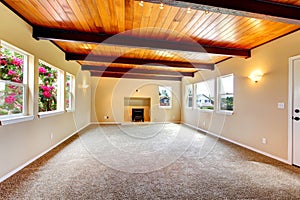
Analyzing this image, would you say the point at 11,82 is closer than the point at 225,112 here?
Yes

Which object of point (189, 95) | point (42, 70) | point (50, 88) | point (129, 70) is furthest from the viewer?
point (189, 95)

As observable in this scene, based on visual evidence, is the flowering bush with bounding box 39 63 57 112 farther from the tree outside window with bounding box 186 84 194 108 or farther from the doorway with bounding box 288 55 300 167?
the tree outside window with bounding box 186 84 194 108

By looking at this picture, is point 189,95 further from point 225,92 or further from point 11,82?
point 11,82

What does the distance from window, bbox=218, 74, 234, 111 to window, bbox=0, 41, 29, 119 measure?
4873mm

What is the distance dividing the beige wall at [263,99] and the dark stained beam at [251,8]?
96 cm

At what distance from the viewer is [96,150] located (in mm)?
3793

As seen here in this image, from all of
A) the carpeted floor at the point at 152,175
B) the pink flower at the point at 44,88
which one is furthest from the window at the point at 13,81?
the carpeted floor at the point at 152,175

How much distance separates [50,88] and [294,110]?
4950mm

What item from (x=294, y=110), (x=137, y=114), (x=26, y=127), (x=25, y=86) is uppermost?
(x=25, y=86)

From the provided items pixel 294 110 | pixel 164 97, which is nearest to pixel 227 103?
pixel 294 110

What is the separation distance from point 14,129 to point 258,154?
14.7 ft

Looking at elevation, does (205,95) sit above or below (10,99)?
above

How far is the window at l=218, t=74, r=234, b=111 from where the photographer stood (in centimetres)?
496

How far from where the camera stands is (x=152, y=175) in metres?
2.59
